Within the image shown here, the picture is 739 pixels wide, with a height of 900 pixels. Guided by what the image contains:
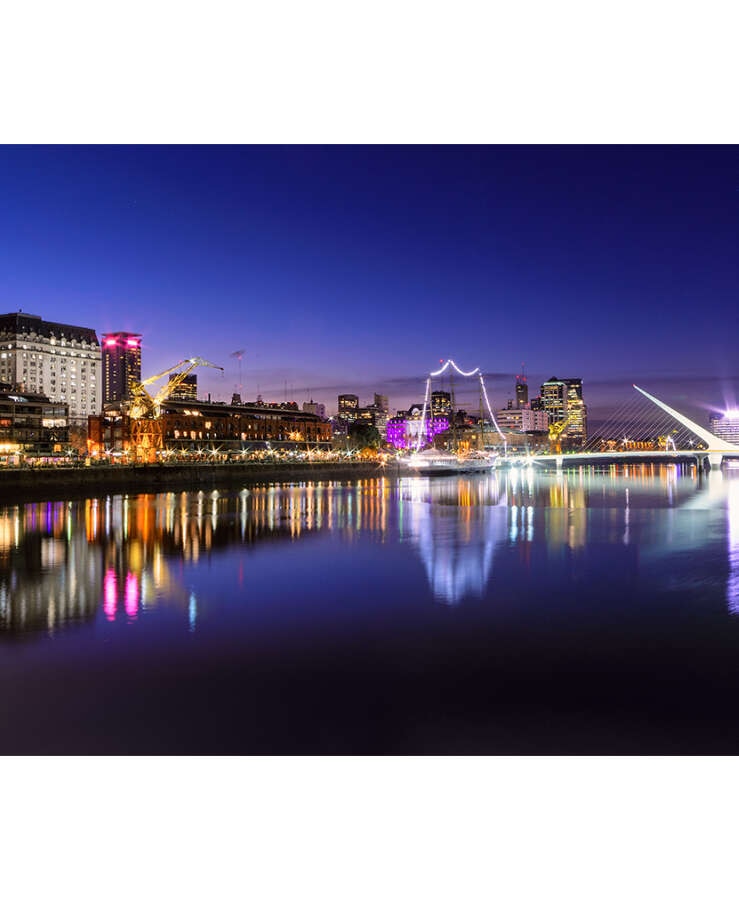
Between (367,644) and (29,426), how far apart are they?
177 feet

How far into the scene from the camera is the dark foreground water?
15.4 ft

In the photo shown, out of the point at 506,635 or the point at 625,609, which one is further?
the point at 625,609

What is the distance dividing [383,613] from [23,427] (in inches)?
2059

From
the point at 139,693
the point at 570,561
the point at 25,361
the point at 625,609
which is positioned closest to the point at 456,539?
the point at 570,561

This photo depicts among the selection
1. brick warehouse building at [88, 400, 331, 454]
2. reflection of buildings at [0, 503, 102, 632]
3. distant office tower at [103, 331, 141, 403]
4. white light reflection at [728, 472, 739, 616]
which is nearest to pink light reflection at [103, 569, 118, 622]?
reflection of buildings at [0, 503, 102, 632]

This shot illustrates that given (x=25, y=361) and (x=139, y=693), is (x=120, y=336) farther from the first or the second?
(x=139, y=693)

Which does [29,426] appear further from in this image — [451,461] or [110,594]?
[110,594]

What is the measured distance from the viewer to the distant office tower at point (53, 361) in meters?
72.0

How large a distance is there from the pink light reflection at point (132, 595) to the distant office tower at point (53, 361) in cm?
6244

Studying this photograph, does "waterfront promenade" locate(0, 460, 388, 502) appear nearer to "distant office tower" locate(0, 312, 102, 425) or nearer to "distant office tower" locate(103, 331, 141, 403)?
"distant office tower" locate(0, 312, 102, 425)

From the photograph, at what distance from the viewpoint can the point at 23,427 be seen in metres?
53.8

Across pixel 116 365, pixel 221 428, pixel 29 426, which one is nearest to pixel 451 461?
pixel 221 428

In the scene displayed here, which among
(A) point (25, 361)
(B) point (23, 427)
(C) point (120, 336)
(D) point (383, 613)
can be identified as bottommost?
(D) point (383, 613)

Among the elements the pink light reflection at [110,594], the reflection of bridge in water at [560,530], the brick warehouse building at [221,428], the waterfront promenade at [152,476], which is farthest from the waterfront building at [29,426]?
the pink light reflection at [110,594]
